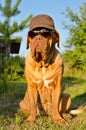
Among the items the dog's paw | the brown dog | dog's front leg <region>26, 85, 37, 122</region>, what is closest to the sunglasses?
the brown dog

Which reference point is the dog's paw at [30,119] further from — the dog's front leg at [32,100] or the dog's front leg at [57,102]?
the dog's front leg at [57,102]

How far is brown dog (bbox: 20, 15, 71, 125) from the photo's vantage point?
4605 mm

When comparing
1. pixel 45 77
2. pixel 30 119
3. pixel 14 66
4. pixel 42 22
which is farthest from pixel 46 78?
pixel 14 66

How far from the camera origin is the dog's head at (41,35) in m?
4.55

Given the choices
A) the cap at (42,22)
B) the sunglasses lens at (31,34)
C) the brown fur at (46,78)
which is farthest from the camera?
the brown fur at (46,78)

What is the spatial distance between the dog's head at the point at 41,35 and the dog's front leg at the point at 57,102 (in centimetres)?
61

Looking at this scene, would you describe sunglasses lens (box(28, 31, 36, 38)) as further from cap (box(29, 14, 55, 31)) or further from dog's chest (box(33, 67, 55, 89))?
dog's chest (box(33, 67, 55, 89))

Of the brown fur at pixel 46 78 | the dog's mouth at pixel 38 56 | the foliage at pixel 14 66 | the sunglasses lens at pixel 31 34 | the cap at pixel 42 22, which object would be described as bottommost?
the foliage at pixel 14 66

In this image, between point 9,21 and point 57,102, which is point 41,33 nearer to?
point 57,102

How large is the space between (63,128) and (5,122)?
3.05 ft

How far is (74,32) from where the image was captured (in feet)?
67.4

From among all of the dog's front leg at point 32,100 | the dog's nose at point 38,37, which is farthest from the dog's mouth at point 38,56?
the dog's front leg at point 32,100

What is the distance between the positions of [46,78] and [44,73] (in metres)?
0.09

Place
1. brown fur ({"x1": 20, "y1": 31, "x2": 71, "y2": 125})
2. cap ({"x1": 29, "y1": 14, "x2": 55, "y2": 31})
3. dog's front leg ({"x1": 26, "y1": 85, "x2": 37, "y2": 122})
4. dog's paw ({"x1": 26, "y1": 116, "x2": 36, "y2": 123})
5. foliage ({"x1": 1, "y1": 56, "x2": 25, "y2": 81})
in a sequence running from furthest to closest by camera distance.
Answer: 1. foliage ({"x1": 1, "y1": 56, "x2": 25, "y2": 81})
2. dog's front leg ({"x1": 26, "y1": 85, "x2": 37, "y2": 122})
3. dog's paw ({"x1": 26, "y1": 116, "x2": 36, "y2": 123})
4. brown fur ({"x1": 20, "y1": 31, "x2": 71, "y2": 125})
5. cap ({"x1": 29, "y1": 14, "x2": 55, "y2": 31})
